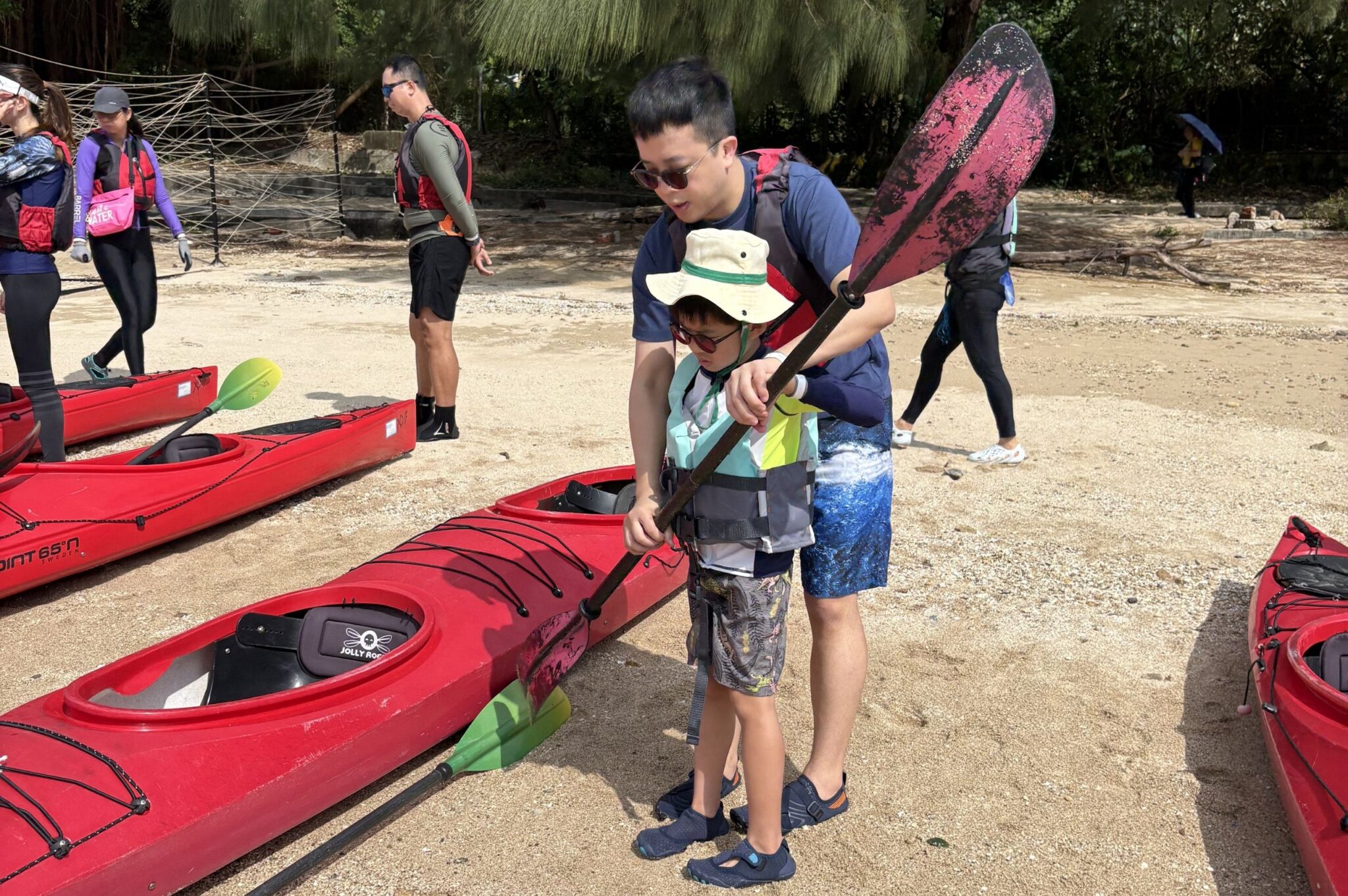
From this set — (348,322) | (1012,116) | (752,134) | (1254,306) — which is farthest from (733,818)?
(752,134)

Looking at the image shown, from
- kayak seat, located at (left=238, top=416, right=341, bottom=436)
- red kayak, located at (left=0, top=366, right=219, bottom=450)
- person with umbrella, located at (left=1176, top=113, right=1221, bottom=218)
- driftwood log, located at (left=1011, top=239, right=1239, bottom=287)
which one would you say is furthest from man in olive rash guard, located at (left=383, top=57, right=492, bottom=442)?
person with umbrella, located at (left=1176, top=113, right=1221, bottom=218)

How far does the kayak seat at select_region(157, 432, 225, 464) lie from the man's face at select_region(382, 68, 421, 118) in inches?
66.5

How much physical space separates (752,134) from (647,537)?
16875 millimetres

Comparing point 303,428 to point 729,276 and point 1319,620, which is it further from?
point 1319,620

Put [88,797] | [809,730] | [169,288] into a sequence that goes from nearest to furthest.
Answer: [88,797], [809,730], [169,288]

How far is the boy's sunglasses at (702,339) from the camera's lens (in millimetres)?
2107

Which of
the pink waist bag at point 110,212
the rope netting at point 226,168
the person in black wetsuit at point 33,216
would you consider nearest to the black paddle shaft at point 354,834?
the person in black wetsuit at point 33,216

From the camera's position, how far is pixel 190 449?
4641mm

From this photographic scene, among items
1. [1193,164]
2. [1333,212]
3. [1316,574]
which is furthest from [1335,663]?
[1193,164]

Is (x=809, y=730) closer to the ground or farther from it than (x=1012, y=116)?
closer to the ground

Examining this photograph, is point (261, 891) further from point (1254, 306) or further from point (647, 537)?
point (1254, 306)

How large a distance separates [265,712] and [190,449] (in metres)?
2.43

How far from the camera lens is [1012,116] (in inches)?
77.9

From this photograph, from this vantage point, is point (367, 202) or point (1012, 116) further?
point (367, 202)
